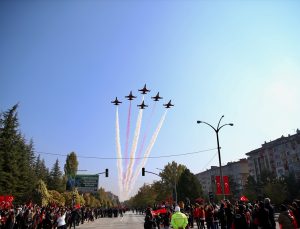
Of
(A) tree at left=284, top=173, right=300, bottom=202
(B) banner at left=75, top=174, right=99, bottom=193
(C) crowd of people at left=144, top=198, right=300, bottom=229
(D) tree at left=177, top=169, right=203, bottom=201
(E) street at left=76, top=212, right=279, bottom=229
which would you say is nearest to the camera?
(C) crowd of people at left=144, top=198, right=300, bottom=229

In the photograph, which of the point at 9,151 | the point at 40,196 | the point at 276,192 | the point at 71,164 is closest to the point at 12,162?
the point at 9,151

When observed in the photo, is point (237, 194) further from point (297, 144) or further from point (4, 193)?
point (4, 193)

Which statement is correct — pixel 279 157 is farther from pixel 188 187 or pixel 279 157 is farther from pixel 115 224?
pixel 115 224

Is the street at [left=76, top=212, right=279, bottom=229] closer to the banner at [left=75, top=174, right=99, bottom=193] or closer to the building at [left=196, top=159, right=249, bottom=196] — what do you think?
the banner at [left=75, top=174, right=99, bottom=193]

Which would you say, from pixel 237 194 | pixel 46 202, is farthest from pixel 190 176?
pixel 237 194

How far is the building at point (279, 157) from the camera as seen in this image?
240 ft

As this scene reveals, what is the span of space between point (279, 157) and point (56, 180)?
63.3 m

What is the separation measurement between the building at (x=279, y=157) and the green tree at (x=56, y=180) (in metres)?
54.8

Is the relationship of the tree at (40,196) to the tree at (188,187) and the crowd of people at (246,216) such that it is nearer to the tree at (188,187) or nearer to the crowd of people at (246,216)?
the crowd of people at (246,216)

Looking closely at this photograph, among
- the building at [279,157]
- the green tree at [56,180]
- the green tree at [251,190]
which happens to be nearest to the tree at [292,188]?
the green tree at [251,190]

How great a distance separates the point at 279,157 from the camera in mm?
81562

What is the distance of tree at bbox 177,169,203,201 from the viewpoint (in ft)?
220

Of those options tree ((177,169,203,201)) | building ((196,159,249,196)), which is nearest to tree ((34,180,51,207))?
tree ((177,169,203,201))

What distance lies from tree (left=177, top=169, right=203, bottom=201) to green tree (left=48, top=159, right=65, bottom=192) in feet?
110
